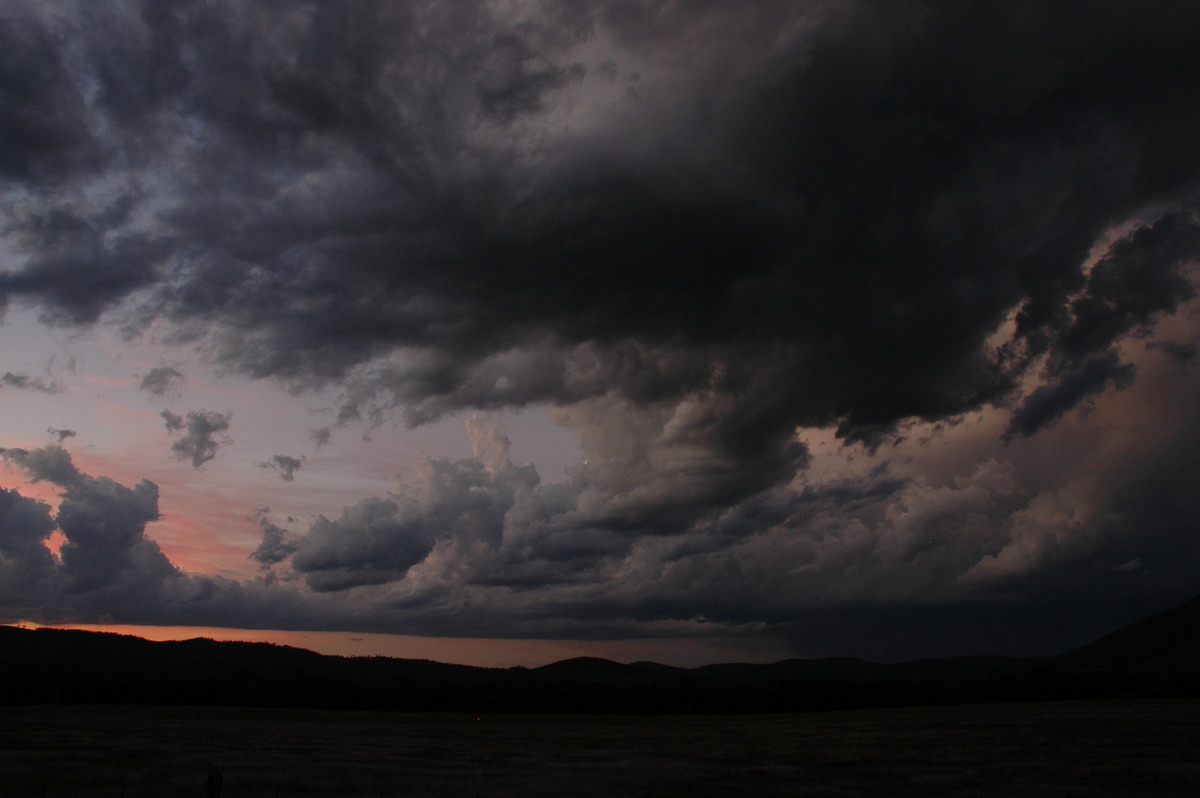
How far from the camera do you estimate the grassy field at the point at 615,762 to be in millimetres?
42562

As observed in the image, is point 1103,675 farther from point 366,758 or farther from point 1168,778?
point 366,758

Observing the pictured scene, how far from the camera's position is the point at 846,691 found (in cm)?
19375

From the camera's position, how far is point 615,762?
62.2 m

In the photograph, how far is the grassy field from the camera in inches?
1676

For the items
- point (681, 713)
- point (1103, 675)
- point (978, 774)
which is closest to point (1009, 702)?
point (1103, 675)

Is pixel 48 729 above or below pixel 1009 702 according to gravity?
above

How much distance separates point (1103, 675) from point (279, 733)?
17785 centimetres

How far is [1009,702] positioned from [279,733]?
508ft

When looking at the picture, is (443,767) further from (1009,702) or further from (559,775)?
(1009,702)

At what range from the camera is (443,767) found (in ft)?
190

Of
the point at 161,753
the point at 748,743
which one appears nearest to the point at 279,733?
the point at 161,753

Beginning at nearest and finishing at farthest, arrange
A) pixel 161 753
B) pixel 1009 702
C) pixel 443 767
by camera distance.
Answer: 1. pixel 443 767
2. pixel 161 753
3. pixel 1009 702

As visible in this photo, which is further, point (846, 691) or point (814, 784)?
point (846, 691)

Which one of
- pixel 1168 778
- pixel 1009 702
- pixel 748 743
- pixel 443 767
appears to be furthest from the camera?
pixel 1009 702
